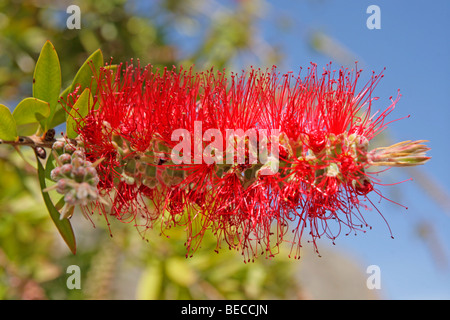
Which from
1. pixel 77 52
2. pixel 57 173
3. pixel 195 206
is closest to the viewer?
pixel 57 173

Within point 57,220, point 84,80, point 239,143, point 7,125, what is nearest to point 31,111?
point 7,125

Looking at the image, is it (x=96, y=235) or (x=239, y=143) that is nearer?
(x=239, y=143)

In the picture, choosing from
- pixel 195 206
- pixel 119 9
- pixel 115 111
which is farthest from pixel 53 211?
pixel 119 9

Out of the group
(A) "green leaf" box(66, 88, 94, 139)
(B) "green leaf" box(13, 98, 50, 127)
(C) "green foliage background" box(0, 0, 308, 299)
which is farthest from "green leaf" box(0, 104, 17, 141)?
(C) "green foliage background" box(0, 0, 308, 299)

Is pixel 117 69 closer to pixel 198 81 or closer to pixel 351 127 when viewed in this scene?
pixel 198 81

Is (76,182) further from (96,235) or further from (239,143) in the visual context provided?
(96,235)

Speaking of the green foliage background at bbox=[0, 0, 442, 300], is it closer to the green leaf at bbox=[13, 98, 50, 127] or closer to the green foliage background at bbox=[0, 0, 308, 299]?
the green foliage background at bbox=[0, 0, 308, 299]
